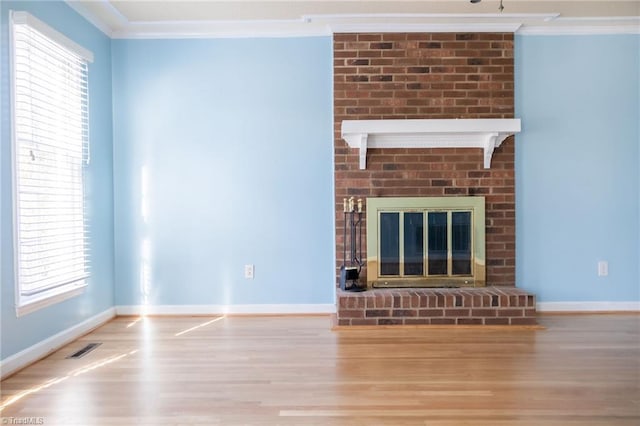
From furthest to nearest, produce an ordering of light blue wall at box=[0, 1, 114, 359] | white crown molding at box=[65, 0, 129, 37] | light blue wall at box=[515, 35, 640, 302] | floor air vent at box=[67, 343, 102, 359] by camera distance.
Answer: light blue wall at box=[515, 35, 640, 302] → white crown molding at box=[65, 0, 129, 37] → floor air vent at box=[67, 343, 102, 359] → light blue wall at box=[0, 1, 114, 359]

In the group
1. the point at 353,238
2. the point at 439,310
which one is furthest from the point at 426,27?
the point at 439,310

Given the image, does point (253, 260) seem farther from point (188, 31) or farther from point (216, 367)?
point (188, 31)

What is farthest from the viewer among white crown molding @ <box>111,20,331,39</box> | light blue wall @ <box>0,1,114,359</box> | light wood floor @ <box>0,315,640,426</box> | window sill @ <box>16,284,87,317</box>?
white crown molding @ <box>111,20,331,39</box>

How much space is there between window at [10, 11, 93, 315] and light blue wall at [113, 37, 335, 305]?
1.51ft

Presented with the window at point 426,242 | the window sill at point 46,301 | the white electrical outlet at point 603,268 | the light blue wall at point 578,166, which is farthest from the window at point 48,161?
the white electrical outlet at point 603,268

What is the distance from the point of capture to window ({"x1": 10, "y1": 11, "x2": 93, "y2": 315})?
8.42 ft

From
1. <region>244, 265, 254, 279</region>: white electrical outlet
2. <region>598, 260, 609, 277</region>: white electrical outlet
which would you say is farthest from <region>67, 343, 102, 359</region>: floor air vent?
<region>598, 260, 609, 277</region>: white electrical outlet

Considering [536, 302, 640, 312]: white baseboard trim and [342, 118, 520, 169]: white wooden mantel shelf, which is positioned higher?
[342, 118, 520, 169]: white wooden mantel shelf

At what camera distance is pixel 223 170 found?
145 inches

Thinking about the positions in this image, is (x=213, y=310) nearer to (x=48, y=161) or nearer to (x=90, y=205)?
(x=90, y=205)

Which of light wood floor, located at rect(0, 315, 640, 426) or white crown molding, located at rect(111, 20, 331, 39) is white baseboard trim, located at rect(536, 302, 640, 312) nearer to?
light wood floor, located at rect(0, 315, 640, 426)

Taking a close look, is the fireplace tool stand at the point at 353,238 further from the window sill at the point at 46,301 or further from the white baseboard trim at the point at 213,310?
the window sill at the point at 46,301

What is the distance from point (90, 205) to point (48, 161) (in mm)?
577

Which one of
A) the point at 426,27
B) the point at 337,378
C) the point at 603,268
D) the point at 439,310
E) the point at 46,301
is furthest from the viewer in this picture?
the point at 603,268
